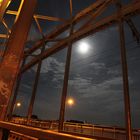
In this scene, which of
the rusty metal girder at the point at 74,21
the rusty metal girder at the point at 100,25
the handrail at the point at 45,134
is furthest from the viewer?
the rusty metal girder at the point at 74,21

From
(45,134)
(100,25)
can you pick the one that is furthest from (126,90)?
(45,134)

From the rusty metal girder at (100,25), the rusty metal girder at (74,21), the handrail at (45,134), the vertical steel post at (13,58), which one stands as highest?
the rusty metal girder at (74,21)

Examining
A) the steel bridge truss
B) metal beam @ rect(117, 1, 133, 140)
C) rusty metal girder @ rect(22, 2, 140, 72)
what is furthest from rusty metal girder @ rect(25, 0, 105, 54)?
metal beam @ rect(117, 1, 133, 140)

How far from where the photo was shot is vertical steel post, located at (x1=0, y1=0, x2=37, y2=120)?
3037 millimetres

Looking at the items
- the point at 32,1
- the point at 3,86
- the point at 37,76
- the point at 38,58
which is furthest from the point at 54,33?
the point at 3,86

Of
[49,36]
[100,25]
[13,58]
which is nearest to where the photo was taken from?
[13,58]

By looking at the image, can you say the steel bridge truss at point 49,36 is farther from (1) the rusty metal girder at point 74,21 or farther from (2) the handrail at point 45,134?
(2) the handrail at point 45,134

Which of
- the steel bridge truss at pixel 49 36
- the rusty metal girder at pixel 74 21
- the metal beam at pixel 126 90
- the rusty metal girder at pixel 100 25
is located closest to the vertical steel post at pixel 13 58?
the steel bridge truss at pixel 49 36

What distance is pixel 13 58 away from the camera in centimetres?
334

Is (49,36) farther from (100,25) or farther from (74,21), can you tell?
(100,25)

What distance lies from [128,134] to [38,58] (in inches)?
337

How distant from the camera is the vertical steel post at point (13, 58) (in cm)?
304

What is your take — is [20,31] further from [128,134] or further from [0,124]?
[128,134]

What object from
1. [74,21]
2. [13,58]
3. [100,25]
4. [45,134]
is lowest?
[45,134]
